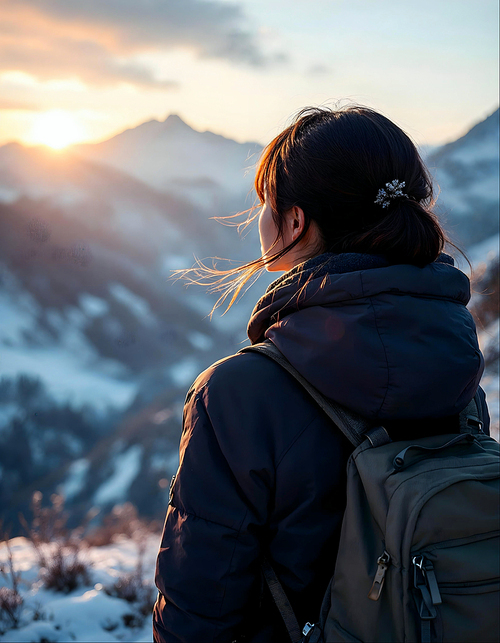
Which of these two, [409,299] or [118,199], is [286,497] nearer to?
[409,299]

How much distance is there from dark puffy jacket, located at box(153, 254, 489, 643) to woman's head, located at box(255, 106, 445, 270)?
71mm

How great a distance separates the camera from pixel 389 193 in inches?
44.7

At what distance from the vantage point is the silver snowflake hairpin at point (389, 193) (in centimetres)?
113

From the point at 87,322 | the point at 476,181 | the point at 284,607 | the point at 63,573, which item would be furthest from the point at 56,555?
the point at 87,322

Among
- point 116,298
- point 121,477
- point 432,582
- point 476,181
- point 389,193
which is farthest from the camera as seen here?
point 116,298

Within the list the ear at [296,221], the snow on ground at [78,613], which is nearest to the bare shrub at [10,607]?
the snow on ground at [78,613]

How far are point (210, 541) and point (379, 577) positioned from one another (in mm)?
363

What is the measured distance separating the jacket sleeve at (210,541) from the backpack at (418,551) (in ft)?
0.65

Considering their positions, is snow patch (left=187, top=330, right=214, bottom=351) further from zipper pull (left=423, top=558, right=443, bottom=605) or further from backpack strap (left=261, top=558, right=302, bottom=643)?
zipper pull (left=423, top=558, right=443, bottom=605)

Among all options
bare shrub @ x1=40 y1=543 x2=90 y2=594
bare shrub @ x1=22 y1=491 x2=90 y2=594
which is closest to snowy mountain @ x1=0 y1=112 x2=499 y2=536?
bare shrub @ x1=22 y1=491 x2=90 y2=594

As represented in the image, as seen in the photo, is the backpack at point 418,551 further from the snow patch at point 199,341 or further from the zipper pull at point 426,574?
the snow patch at point 199,341

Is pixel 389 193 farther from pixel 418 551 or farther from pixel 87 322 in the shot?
pixel 87 322

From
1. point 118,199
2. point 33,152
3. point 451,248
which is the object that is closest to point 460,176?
point 33,152

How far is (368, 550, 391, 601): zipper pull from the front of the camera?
0.89 metres
